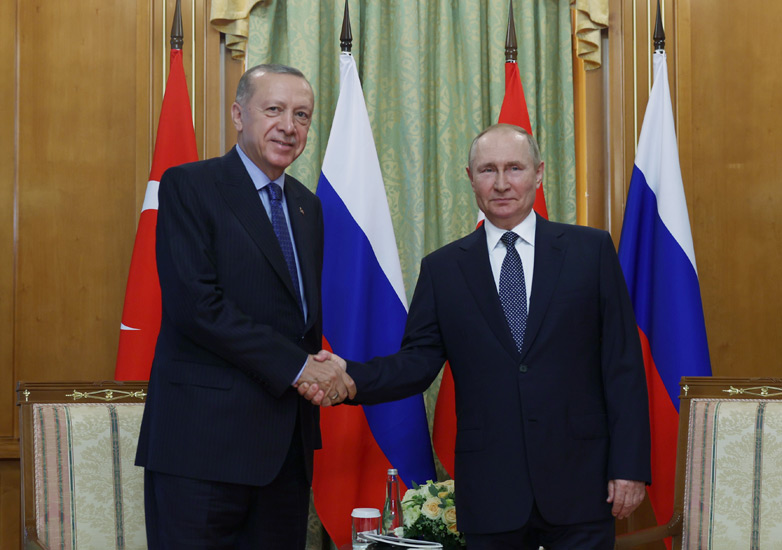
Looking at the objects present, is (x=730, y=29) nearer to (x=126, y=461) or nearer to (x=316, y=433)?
(x=316, y=433)

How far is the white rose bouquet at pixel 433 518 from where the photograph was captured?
8.63ft

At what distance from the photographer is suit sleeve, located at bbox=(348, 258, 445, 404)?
2494 millimetres

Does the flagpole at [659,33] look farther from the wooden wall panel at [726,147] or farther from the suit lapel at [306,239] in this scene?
the suit lapel at [306,239]

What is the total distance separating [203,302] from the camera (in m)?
2.13

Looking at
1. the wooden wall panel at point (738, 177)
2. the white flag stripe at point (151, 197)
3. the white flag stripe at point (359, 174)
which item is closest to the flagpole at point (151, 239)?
the white flag stripe at point (151, 197)

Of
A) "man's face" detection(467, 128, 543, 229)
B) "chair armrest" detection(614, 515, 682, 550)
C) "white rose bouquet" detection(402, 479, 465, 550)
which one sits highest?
"man's face" detection(467, 128, 543, 229)

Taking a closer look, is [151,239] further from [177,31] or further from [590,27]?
[590,27]

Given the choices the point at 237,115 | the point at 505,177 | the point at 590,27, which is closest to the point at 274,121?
the point at 237,115

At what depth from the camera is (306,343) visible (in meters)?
2.34

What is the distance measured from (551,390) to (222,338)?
35.6 inches

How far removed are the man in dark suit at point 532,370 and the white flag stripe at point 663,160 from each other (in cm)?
119

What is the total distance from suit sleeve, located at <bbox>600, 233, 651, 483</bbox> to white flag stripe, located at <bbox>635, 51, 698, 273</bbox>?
122cm

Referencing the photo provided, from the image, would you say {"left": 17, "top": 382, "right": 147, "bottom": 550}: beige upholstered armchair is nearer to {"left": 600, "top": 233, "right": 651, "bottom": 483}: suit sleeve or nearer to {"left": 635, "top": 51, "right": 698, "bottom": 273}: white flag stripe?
{"left": 600, "top": 233, "right": 651, "bottom": 483}: suit sleeve

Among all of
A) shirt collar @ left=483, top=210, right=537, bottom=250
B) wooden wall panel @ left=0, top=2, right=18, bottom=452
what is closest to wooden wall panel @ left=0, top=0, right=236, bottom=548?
wooden wall panel @ left=0, top=2, right=18, bottom=452
